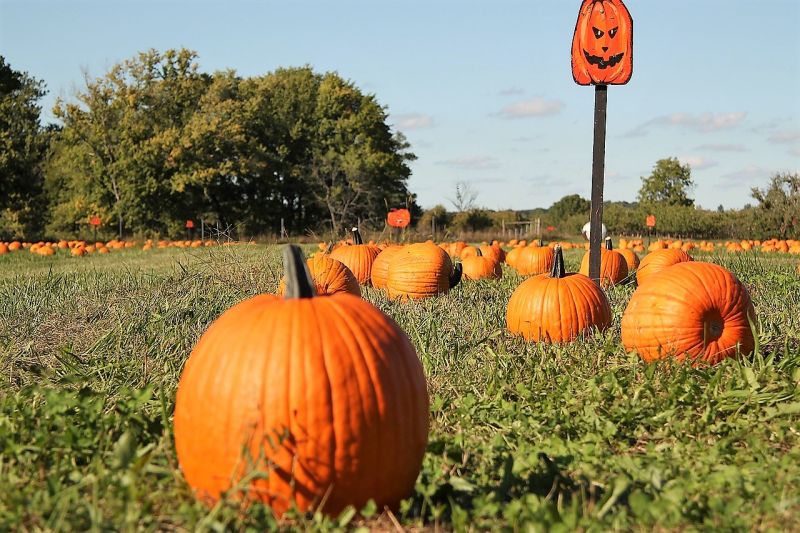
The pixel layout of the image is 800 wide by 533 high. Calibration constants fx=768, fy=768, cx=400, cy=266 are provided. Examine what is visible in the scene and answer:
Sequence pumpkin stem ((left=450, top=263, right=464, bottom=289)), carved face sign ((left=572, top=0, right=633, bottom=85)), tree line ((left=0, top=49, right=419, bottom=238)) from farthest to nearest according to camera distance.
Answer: tree line ((left=0, top=49, right=419, bottom=238))
pumpkin stem ((left=450, top=263, right=464, bottom=289))
carved face sign ((left=572, top=0, right=633, bottom=85))

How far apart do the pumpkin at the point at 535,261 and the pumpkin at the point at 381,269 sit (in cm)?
342

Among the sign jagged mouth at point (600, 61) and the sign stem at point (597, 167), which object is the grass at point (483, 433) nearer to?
the sign stem at point (597, 167)

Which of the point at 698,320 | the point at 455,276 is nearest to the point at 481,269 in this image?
the point at 455,276

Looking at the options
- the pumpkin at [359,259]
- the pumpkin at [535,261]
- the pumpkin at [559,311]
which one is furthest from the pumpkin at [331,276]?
the pumpkin at [535,261]

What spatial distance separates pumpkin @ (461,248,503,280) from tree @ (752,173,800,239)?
22.7 metres

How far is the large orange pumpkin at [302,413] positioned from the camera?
8.67 ft

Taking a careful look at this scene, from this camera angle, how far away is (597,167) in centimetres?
811

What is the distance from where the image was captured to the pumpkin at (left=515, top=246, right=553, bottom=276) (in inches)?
493

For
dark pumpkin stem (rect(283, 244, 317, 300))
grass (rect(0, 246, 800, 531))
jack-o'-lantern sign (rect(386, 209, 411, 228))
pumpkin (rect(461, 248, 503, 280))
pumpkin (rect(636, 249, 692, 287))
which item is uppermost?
jack-o'-lantern sign (rect(386, 209, 411, 228))

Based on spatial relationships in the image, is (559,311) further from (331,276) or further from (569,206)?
(569,206)

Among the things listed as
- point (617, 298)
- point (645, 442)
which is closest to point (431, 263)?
point (617, 298)

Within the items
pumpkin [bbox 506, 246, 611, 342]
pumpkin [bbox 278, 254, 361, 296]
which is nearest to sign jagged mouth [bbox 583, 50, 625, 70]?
pumpkin [bbox 506, 246, 611, 342]

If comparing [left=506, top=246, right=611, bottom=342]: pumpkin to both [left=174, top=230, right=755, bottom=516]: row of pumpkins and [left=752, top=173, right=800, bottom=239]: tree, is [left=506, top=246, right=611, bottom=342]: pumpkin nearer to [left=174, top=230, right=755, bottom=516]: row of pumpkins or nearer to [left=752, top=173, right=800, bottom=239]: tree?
[left=174, top=230, right=755, bottom=516]: row of pumpkins

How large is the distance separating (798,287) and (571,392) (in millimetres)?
6166
